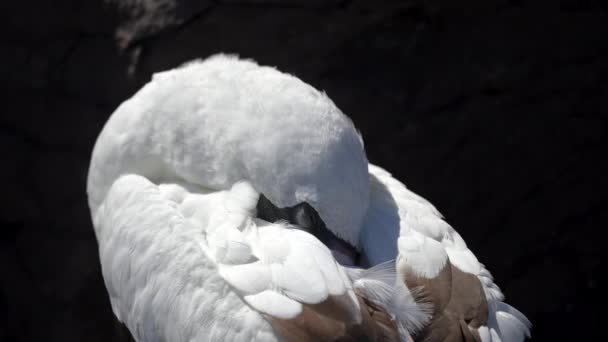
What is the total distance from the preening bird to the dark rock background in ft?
3.52

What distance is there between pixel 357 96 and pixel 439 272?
178 centimetres

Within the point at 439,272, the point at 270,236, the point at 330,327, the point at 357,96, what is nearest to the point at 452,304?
the point at 439,272

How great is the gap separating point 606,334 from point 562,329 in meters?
0.24

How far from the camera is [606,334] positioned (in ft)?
13.8

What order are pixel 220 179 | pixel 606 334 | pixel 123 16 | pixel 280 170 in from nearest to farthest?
pixel 280 170 → pixel 220 179 → pixel 123 16 → pixel 606 334

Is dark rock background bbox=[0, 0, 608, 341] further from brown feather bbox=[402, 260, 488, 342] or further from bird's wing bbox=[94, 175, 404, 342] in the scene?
brown feather bbox=[402, 260, 488, 342]

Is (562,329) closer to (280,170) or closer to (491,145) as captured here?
(491,145)

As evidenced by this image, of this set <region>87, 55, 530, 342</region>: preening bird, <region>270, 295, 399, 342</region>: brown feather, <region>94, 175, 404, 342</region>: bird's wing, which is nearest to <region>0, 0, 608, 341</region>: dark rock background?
<region>87, 55, 530, 342</region>: preening bird

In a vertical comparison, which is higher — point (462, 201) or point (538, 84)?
point (538, 84)

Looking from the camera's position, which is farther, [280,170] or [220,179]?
[220,179]

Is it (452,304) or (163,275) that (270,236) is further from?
(452,304)

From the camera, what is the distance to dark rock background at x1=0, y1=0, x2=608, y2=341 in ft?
12.6

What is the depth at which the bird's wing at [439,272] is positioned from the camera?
221 cm

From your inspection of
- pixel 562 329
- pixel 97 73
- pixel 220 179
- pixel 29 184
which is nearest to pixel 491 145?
pixel 562 329
